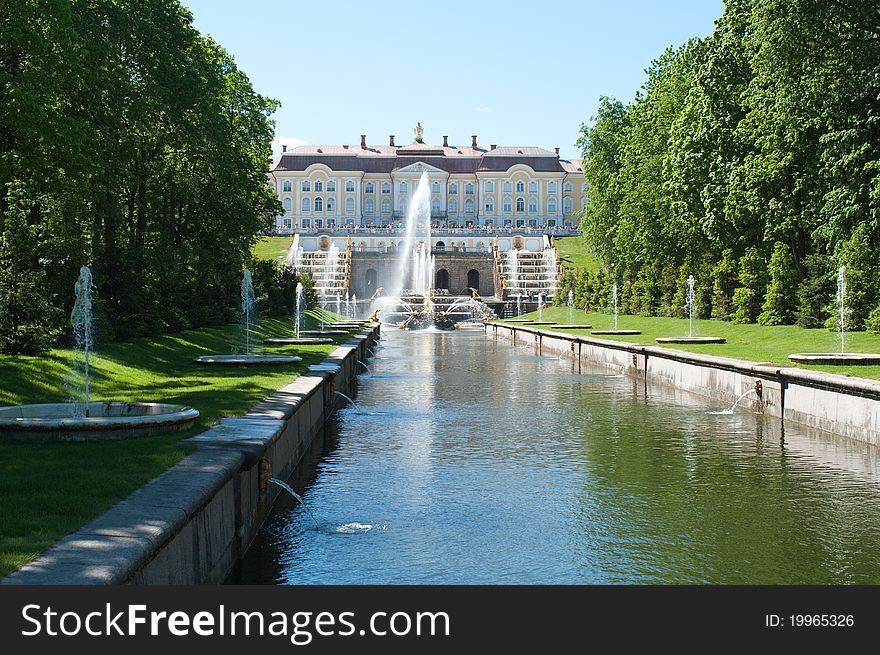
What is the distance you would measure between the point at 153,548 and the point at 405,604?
4.38 ft

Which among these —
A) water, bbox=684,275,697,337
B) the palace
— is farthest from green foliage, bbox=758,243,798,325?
the palace

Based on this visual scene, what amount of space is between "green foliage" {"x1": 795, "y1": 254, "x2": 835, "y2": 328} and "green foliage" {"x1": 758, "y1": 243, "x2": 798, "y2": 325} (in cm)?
158

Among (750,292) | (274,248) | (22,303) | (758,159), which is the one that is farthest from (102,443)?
(274,248)

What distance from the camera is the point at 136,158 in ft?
89.5

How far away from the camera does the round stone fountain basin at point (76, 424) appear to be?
8.84 metres

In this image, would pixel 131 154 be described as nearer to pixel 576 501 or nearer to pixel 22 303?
pixel 22 303

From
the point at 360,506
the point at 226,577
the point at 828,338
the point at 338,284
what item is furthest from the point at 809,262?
the point at 338,284

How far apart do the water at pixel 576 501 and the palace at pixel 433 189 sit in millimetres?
113692

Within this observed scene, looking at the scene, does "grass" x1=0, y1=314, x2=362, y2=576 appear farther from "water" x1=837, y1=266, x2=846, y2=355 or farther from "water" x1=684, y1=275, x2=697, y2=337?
"water" x1=684, y1=275, x2=697, y2=337

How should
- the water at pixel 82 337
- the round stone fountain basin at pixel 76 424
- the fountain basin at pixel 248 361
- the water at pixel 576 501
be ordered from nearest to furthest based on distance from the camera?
the water at pixel 576 501, the round stone fountain basin at pixel 76 424, the water at pixel 82 337, the fountain basin at pixel 248 361

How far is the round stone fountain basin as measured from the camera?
8836 millimetres

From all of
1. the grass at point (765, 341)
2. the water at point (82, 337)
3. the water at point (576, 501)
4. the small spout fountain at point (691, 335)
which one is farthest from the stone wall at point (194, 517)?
the small spout fountain at point (691, 335)

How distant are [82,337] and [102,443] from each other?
1045 centimetres

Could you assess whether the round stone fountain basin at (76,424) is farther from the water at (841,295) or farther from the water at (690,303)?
the water at (690,303)
